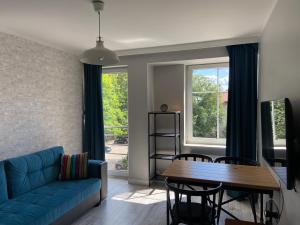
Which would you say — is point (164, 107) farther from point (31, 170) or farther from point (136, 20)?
point (31, 170)

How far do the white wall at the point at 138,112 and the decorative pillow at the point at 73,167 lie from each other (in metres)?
1.17

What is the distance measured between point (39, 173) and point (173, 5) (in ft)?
9.19

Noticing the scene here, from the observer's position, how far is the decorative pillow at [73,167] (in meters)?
3.39

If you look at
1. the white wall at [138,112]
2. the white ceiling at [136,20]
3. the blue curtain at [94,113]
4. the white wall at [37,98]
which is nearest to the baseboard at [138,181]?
the white wall at [138,112]

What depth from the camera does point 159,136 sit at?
4.42m

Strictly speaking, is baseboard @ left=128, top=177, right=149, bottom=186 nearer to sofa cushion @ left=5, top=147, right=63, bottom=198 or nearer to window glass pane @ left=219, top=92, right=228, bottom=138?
sofa cushion @ left=5, top=147, right=63, bottom=198

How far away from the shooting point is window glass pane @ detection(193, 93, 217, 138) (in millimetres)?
4379

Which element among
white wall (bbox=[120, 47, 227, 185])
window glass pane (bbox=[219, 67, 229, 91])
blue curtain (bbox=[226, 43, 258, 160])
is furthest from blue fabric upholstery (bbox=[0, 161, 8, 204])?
window glass pane (bbox=[219, 67, 229, 91])

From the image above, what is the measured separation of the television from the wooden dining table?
0.99ft

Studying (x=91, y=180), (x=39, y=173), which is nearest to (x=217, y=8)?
(x=91, y=180)

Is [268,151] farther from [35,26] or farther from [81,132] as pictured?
[81,132]

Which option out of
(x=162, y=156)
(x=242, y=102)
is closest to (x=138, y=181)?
(x=162, y=156)

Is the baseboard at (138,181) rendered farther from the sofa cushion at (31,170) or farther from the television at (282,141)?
the television at (282,141)

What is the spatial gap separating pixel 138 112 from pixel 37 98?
1765mm
